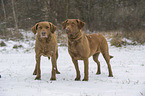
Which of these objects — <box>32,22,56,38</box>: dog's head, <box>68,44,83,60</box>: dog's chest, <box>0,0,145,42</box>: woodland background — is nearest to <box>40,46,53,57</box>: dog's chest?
<box>32,22,56,38</box>: dog's head

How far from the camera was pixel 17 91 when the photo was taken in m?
3.53

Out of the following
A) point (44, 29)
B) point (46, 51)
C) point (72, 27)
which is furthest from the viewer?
point (46, 51)

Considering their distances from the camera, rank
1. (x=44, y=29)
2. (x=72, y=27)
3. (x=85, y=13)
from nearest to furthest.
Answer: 1. (x=72, y=27)
2. (x=44, y=29)
3. (x=85, y=13)

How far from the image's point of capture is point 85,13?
26500 mm

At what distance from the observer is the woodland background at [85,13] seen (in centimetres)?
2161

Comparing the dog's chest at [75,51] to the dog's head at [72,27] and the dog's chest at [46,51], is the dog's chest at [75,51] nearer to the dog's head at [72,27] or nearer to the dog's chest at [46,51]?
the dog's head at [72,27]

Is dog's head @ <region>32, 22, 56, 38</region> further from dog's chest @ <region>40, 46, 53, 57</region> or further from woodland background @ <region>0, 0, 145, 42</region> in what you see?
woodland background @ <region>0, 0, 145, 42</region>

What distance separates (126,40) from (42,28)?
11825 mm

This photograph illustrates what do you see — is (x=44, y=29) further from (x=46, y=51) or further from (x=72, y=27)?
(x=72, y=27)

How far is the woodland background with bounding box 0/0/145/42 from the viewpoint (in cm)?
2161

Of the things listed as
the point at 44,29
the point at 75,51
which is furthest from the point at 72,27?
the point at 44,29

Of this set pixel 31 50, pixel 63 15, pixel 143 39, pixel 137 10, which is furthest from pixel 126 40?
pixel 63 15

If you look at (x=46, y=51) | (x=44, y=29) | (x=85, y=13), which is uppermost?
(x=85, y=13)

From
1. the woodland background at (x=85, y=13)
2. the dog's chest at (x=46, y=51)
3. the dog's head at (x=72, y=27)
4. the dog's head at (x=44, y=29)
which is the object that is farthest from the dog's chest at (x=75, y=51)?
the woodland background at (x=85, y=13)
